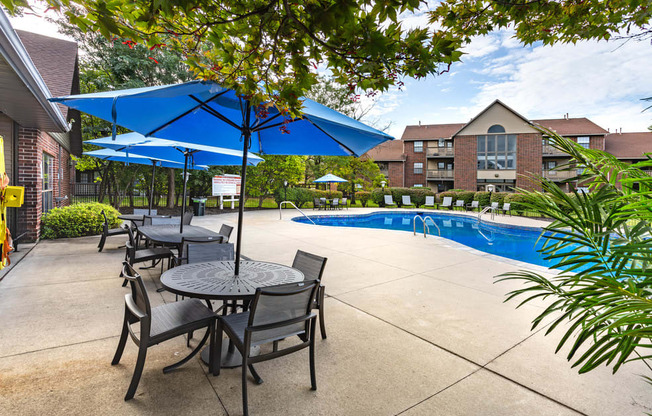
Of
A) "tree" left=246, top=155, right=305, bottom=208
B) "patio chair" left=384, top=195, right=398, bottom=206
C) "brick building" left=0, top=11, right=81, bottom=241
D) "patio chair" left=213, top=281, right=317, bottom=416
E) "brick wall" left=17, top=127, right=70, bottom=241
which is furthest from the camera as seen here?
"patio chair" left=384, top=195, right=398, bottom=206

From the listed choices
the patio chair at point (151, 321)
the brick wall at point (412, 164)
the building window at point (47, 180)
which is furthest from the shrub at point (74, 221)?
the brick wall at point (412, 164)

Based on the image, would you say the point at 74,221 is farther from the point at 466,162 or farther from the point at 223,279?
the point at 466,162

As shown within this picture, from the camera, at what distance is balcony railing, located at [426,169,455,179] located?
31328 mm

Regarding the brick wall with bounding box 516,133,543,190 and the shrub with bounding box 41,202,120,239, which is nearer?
the shrub with bounding box 41,202,120,239

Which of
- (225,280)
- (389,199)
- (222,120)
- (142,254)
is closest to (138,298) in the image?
(225,280)

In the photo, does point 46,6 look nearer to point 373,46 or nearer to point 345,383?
point 373,46

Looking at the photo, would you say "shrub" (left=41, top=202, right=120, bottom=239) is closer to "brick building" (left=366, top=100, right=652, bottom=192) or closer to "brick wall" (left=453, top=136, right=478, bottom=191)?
"brick building" (left=366, top=100, right=652, bottom=192)

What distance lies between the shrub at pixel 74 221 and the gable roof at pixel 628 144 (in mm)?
35660

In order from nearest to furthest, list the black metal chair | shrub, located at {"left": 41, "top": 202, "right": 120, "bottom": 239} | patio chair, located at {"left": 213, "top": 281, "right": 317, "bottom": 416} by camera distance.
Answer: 1. patio chair, located at {"left": 213, "top": 281, "right": 317, "bottom": 416}
2. the black metal chair
3. shrub, located at {"left": 41, "top": 202, "right": 120, "bottom": 239}

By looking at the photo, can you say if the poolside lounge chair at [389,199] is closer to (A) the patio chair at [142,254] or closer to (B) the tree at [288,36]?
(A) the patio chair at [142,254]

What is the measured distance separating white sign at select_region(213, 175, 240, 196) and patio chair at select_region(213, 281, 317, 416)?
14.9 metres

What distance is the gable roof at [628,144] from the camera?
2755cm

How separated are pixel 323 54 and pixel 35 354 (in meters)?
3.33

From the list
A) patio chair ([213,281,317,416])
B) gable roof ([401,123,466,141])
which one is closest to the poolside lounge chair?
gable roof ([401,123,466,141])
